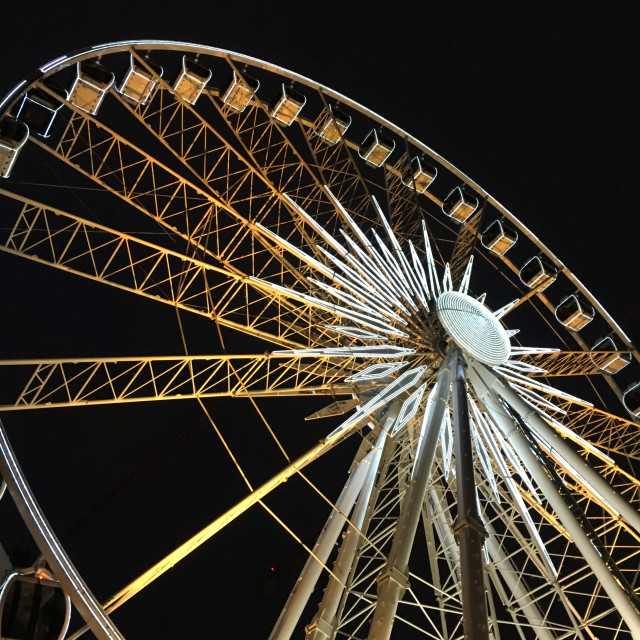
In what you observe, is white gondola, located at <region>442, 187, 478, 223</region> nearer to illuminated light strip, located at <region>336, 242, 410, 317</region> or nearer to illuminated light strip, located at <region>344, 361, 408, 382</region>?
illuminated light strip, located at <region>336, 242, 410, 317</region>

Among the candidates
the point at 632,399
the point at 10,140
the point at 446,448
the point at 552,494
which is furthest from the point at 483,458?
the point at 10,140

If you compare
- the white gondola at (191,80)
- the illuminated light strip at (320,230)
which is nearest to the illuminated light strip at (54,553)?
the illuminated light strip at (320,230)

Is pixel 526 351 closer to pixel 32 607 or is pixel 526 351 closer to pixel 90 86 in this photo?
pixel 90 86

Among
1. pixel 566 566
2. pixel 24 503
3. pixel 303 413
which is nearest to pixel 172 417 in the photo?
pixel 303 413

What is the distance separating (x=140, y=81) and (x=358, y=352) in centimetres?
686

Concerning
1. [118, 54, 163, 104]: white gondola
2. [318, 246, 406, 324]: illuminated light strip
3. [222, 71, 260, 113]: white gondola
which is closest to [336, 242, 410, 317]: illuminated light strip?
[318, 246, 406, 324]: illuminated light strip

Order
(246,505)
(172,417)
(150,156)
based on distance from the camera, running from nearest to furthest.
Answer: (246,505) → (150,156) → (172,417)

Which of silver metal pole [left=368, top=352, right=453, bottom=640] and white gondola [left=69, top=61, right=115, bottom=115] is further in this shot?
white gondola [left=69, top=61, right=115, bottom=115]

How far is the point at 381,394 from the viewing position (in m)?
12.9

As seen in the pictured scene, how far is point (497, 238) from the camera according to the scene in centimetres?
1884

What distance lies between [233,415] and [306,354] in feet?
82.4

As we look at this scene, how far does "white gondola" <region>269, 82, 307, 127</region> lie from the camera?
17438mm

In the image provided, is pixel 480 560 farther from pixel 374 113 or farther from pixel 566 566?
pixel 566 566

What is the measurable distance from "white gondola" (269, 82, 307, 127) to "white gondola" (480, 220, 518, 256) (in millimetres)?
5318
